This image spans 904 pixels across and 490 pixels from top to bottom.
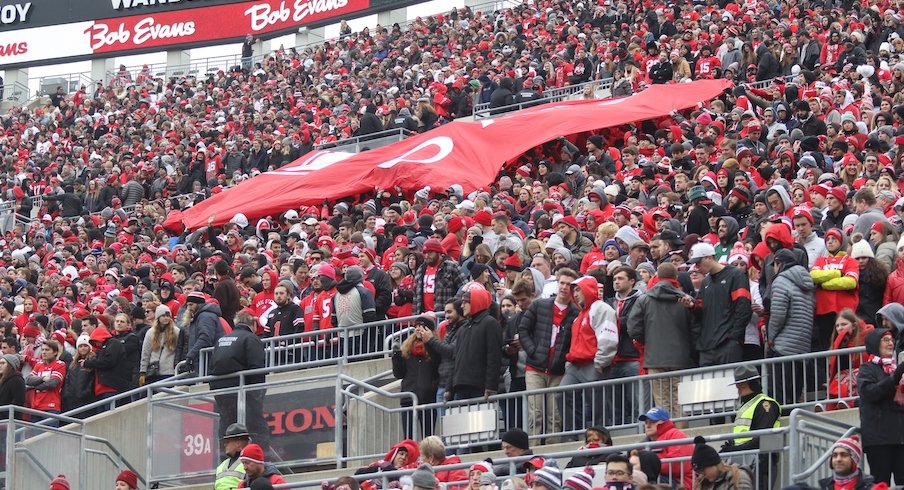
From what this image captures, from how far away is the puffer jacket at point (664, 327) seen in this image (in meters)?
12.0

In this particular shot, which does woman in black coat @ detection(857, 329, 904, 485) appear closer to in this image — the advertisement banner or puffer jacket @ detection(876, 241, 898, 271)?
puffer jacket @ detection(876, 241, 898, 271)

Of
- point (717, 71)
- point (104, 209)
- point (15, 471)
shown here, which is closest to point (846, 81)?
point (717, 71)

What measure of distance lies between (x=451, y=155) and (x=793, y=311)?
36.9 ft

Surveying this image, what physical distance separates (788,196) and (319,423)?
4.31 meters

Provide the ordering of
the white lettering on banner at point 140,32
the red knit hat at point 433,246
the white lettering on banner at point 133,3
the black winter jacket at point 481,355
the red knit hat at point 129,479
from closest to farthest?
the black winter jacket at point 481,355 < the red knit hat at point 129,479 < the red knit hat at point 433,246 < the white lettering on banner at point 140,32 < the white lettering on banner at point 133,3

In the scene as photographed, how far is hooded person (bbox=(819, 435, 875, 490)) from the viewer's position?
932cm

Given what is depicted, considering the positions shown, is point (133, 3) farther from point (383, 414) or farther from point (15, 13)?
point (383, 414)

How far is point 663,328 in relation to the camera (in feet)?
39.6

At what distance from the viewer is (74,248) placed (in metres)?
24.0

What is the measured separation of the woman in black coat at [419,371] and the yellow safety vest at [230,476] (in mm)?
1534

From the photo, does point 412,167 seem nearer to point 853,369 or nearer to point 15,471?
point 15,471

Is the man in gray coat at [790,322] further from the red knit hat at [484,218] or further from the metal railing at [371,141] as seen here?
the metal railing at [371,141]

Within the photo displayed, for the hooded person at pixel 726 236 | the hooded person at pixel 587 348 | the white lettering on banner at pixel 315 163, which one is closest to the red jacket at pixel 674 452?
the hooded person at pixel 587 348

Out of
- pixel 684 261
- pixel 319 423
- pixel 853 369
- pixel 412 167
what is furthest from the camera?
pixel 412 167
